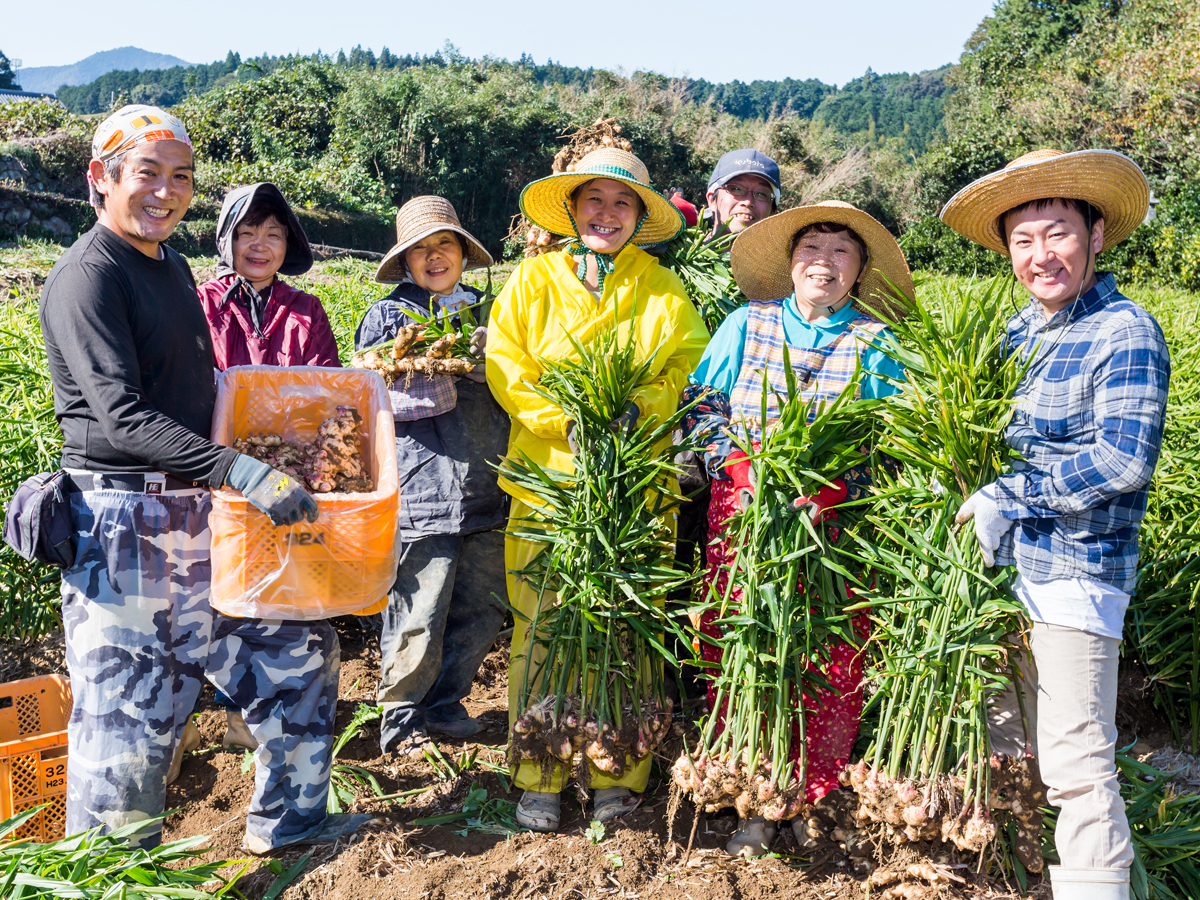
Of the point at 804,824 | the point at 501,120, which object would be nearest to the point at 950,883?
the point at 804,824

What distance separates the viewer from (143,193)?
2.08 metres

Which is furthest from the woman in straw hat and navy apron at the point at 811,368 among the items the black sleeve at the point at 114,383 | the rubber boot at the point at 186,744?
the rubber boot at the point at 186,744

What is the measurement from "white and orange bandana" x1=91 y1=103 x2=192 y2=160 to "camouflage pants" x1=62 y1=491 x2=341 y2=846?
0.84m

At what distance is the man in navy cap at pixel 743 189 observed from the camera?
11.5 ft

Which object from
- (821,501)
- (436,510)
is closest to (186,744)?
(436,510)

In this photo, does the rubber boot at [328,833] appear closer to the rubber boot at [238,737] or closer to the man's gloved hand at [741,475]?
the rubber boot at [238,737]

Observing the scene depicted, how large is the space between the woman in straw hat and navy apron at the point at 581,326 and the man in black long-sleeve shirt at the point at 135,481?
0.74m

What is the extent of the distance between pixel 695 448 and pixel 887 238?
2.61 ft

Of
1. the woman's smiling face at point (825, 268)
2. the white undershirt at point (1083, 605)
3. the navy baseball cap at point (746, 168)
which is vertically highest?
the navy baseball cap at point (746, 168)

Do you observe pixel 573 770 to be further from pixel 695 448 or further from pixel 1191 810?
pixel 1191 810

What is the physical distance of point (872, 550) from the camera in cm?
205

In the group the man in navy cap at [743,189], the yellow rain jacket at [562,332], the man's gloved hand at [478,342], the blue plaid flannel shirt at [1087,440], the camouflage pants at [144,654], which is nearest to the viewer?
the blue plaid flannel shirt at [1087,440]

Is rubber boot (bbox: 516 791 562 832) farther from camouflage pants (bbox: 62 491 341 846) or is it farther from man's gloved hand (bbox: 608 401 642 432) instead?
man's gloved hand (bbox: 608 401 642 432)

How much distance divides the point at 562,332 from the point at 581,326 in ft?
0.19
